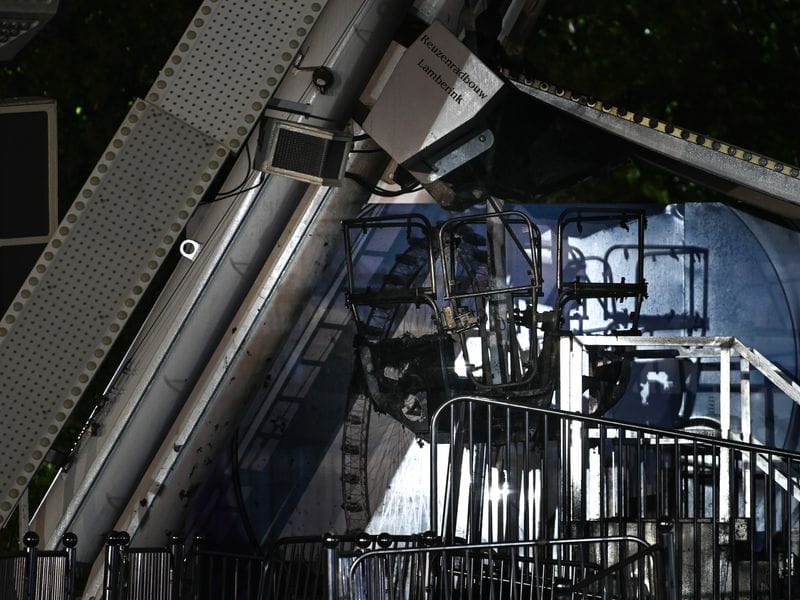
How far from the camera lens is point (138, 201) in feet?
19.8

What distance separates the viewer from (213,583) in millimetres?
6996

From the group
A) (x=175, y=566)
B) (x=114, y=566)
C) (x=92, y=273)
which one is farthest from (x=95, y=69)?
(x=114, y=566)

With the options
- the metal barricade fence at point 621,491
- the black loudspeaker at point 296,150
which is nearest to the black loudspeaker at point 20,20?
the black loudspeaker at point 296,150

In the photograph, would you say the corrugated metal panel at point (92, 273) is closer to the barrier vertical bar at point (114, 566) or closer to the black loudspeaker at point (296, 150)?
the black loudspeaker at point (296, 150)

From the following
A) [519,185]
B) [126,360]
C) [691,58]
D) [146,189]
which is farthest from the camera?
[691,58]

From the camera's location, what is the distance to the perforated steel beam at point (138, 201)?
19.8 feet

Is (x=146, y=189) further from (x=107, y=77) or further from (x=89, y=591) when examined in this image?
(x=107, y=77)

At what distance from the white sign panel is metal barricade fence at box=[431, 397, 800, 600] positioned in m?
1.62

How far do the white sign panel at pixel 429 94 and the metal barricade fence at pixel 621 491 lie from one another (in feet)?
5.32

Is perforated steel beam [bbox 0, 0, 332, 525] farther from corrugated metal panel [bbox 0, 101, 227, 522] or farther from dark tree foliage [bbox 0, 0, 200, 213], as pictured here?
dark tree foliage [bbox 0, 0, 200, 213]

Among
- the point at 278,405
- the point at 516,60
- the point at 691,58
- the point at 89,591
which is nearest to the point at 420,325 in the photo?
the point at 278,405

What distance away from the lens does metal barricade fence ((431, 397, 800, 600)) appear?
5.52m

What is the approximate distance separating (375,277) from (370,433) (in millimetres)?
1016

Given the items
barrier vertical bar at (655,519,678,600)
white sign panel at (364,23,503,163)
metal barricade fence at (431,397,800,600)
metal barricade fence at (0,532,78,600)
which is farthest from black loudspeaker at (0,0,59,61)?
barrier vertical bar at (655,519,678,600)
